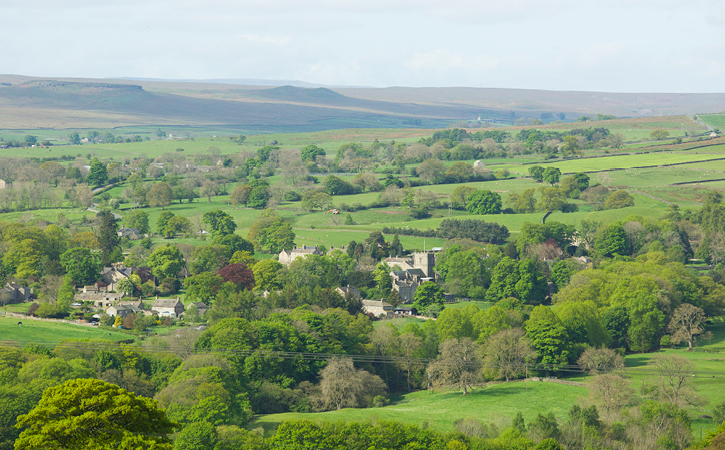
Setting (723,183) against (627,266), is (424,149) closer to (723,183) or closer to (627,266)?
(723,183)

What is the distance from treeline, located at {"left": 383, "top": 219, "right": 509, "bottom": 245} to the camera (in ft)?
340

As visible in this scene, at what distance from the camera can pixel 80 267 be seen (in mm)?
83188

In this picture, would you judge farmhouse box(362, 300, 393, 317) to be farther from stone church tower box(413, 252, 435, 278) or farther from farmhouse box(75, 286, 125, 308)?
farmhouse box(75, 286, 125, 308)

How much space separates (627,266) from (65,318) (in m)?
51.8

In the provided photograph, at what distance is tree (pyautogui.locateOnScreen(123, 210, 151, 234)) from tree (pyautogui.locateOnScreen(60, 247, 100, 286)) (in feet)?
73.7

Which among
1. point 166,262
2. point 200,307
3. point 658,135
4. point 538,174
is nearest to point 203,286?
point 200,307

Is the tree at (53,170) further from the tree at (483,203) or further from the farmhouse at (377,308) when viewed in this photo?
the farmhouse at (377,308)

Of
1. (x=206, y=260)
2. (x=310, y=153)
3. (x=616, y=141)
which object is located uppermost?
(x=616, y=141)

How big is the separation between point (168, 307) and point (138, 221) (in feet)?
123

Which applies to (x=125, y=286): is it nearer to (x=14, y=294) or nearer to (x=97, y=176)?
(x=14, y=294)

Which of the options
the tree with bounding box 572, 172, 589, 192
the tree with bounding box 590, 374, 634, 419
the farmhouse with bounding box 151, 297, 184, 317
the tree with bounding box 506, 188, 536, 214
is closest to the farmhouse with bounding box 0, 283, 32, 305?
the farmhouse with bounding box 151, 297, 184, 317

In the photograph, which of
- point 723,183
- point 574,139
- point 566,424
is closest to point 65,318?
point 566,424

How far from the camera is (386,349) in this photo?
60531mm

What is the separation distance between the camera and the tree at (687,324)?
67062mm
